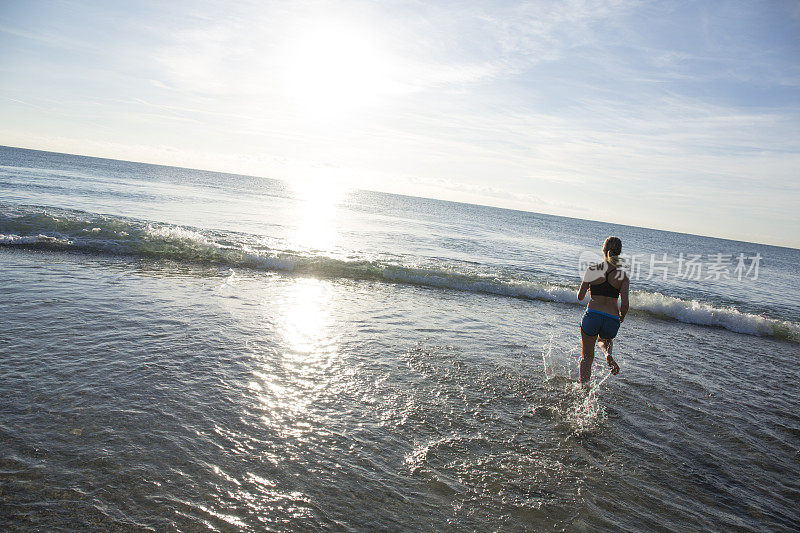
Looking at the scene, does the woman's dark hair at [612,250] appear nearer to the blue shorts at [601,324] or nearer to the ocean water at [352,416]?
the blue shorts at [601,324]

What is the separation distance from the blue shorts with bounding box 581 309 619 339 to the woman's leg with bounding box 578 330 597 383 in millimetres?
106

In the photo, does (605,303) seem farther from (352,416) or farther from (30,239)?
(30,239)

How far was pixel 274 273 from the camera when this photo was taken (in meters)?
13.7

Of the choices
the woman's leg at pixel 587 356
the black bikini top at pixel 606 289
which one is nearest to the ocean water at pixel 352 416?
the woman's leg at pixel 587 356

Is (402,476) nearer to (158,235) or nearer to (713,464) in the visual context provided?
(713,464)

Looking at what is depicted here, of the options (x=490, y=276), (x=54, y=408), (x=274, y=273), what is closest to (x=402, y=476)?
(x=54, y=408)

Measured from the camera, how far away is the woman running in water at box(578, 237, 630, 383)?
19.8 ft

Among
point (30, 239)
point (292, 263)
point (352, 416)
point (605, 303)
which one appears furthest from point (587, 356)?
point (30, 239)

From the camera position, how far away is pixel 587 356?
641 centimetres

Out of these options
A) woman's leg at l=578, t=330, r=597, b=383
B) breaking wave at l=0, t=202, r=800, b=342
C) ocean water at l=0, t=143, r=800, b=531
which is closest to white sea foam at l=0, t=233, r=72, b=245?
breaking wave at l=0, t=202, r=800, b=342

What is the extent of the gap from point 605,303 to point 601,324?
1.07 ft

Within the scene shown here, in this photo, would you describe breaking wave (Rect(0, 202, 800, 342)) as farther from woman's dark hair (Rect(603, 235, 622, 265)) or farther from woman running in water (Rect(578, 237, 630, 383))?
woman's dark hair (Rect(603, 235, 622, 265))

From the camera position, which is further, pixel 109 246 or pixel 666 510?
pixel 109 246

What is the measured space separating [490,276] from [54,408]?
14220 millimetres
